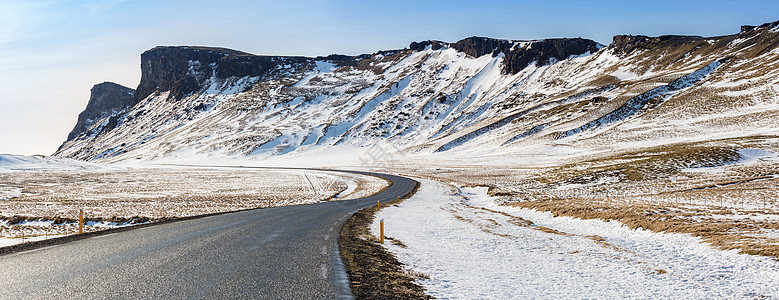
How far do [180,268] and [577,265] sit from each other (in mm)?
10858

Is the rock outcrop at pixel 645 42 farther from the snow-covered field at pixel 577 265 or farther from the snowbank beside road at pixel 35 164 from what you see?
the snowbank beside road at pixel 35 164

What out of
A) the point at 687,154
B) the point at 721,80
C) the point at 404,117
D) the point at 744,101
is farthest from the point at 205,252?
the point at 404,117

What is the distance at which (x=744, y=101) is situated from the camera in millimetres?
100625

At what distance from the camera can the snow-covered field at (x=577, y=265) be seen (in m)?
9.33

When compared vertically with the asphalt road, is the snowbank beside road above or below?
below

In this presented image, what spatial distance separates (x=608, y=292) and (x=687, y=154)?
59504 mm

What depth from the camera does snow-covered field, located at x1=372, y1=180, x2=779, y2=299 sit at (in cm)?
933

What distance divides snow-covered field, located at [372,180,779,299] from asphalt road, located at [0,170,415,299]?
2700mm

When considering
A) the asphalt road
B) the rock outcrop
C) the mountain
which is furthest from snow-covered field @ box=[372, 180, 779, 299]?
the rock outcrop

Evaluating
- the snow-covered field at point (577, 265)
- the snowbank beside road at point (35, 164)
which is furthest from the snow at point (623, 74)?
the snowbank beside road at point (35, 164)

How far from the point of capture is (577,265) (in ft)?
39.8

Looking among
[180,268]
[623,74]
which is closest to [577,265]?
[180,268]

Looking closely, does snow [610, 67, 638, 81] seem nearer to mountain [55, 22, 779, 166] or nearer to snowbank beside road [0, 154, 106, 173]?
mountain [55, 22, 779, 166]

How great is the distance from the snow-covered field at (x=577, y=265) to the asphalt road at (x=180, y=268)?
8.86ft
